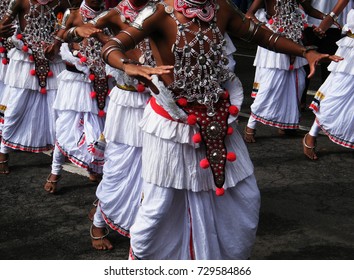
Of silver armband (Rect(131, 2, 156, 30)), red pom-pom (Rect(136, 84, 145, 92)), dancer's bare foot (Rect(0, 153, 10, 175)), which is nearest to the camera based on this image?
silver armband (Rect(131, 2, 156, 30))

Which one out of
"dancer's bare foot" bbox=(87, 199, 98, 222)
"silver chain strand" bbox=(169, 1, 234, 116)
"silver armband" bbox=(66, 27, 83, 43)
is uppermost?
"silver chain strand" bbox=(169, 1, 234, 116)

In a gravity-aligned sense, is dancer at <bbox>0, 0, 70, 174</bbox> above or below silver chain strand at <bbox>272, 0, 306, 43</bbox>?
below

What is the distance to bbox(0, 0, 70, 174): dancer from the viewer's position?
7.46 m

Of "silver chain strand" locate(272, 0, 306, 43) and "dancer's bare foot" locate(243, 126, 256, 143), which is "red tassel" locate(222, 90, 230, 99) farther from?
"dancer's bare foot" locate(243, 126, 256, 143)

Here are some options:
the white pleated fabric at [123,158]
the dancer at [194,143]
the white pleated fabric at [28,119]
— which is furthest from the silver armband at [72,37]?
the white pleated fabric at [28,119]

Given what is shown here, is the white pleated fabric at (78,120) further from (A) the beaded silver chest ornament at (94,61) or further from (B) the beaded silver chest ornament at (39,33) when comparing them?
(B) the beaded silver chest ornament at (39,33)

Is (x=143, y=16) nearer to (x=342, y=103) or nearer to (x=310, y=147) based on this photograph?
(x=342, y=103)

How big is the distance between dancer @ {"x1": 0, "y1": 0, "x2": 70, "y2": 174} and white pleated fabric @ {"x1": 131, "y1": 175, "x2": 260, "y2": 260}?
322 cm

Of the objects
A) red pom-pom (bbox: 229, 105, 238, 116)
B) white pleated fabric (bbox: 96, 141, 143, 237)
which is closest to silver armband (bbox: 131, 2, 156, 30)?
red pom-pom (bbox: 229, 105, 238, 116)

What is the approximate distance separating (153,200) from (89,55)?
217cm

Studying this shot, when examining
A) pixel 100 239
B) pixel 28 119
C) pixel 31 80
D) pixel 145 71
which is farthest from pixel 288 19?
pixel 145 71

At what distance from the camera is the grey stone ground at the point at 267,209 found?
5.90m

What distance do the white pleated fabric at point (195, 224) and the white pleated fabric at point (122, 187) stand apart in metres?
0.89

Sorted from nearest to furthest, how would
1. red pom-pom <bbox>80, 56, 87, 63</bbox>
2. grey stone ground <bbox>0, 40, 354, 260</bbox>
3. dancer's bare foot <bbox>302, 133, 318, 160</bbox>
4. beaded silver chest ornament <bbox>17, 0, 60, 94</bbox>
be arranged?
grey stone ground <bbox>0, 40, 354, 260</bbox> < red pom-pom <bbox>80, 56, 87, 63</bbox> < beaded silver chest ornament <bbox>17, 0, 60, 94</bbox> < dancer's bare foot <bbox>302, 133, 318, 160</bbox>
